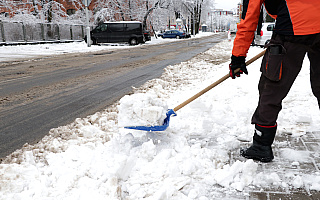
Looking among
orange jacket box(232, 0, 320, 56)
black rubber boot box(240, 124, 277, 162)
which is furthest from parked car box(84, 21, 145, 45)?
black rubber boot box(240, 124, 277, 162)

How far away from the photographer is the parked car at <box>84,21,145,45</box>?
23750 mm

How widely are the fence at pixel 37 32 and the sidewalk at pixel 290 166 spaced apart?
2023 centimetres

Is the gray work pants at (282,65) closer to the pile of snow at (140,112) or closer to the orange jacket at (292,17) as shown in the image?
the orange jacket at (292,17)

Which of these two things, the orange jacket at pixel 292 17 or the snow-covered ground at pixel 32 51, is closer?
the orange jacket at pixel 292 17

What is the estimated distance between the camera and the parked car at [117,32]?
23750 mm

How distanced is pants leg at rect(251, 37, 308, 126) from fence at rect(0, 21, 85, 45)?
66.4 feet

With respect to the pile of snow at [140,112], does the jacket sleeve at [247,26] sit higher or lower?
higher

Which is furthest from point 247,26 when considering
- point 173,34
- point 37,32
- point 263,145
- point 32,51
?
point 173,34

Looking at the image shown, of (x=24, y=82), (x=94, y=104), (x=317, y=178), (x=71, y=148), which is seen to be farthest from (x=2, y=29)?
(x=317, y=178)

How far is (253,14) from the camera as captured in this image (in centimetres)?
241

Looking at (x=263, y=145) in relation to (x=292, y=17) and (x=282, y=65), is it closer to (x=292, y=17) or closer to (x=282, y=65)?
(x=282, y=65)

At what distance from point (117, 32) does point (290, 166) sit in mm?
22933

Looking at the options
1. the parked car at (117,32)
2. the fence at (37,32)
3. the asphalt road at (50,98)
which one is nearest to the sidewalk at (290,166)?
the asphalt road at (50,98)

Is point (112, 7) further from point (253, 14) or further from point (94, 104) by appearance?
point (253, 14)
